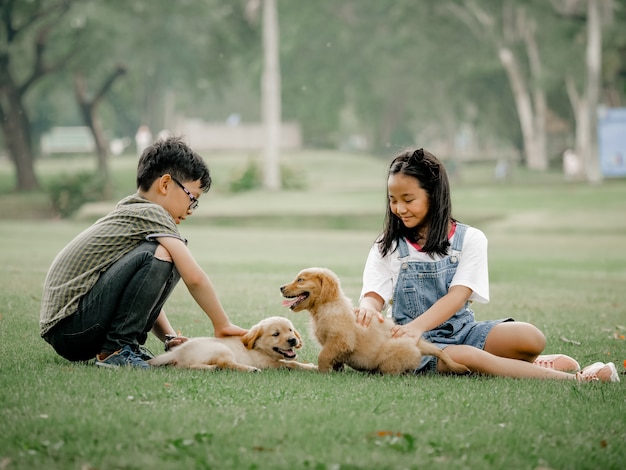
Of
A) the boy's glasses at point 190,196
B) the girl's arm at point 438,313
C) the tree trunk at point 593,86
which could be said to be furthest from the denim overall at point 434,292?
the tree trunk at point 593,86

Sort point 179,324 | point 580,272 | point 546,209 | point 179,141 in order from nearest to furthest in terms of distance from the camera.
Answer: point 179,141 < point 179,324 < point 580,272 < point 546,209

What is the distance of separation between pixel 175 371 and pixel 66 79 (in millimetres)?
47512

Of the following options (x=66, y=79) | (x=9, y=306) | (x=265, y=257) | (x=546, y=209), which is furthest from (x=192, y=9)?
(x=9, y=306)

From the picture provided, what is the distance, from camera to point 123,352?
18.5ft

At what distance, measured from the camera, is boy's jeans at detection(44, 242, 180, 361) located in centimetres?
552

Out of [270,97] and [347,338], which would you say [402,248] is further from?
[270,97]

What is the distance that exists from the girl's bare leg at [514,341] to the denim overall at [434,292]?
6 cm

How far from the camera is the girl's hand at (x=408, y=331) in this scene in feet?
18.3

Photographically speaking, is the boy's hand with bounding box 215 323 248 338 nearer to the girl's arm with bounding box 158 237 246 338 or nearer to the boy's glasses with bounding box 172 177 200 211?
the girl's arm with bounding box 158 237 246 338

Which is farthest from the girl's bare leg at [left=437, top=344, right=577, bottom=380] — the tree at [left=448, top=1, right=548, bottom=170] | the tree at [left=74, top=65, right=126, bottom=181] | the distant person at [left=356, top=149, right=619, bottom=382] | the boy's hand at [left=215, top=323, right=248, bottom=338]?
the tree at [left=448, top=1, right=548, bottom=170]

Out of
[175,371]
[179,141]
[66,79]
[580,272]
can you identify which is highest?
[66,79]

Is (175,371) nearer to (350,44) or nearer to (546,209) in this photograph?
(546,209)

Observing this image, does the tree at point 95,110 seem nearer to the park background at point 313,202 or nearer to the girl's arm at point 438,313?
the park background at point 313,202

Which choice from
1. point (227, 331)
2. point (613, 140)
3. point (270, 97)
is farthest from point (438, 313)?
point (613, 140)
